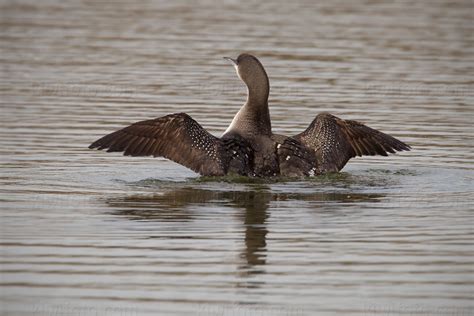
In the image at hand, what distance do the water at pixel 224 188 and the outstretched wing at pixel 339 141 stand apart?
0.72 ft

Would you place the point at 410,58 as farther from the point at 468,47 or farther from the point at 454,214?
the point at 454,214

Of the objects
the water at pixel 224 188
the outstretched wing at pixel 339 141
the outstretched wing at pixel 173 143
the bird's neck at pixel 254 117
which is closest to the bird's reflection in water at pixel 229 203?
the water at pixel 224 188

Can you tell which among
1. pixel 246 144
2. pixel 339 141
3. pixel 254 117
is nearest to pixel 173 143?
pixel 246 144

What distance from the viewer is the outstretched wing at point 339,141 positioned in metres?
13.0

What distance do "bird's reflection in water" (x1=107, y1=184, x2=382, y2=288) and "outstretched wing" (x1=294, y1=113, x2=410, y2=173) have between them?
3.31 ft

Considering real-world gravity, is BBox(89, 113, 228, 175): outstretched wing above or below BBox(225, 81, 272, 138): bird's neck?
below

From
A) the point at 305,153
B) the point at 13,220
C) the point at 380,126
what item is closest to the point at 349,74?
the point at 380,126

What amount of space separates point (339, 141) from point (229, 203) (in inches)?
84.4

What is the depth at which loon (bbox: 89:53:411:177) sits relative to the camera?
40.6ft

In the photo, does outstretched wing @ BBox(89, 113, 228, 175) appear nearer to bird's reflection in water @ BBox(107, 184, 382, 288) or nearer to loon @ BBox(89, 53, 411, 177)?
loon @ BBox(89, 53, 411, 177)

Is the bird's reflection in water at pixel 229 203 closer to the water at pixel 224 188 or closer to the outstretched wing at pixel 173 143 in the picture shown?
the water at pixel 224 188

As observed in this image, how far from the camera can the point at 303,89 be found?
60.5 feet

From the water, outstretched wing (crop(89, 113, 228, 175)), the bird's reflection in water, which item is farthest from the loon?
the bird's reflection in water

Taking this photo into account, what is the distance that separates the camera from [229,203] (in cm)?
1144
